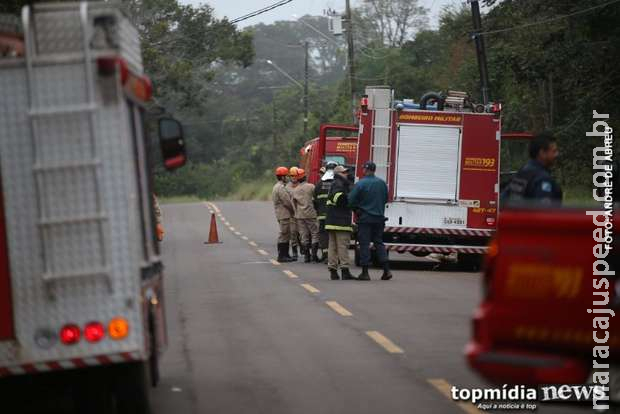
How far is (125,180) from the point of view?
7844mm

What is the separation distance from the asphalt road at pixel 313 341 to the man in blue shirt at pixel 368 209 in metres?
0.53

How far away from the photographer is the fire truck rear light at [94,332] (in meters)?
7.84

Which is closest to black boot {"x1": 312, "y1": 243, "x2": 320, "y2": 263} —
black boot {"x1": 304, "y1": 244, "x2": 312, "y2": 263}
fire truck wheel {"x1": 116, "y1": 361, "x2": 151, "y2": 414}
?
black boot {"x1": 304, "y1": 244, "x2": 312, "y2": 263}

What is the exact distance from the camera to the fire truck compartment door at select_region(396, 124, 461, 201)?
2409 centimetres

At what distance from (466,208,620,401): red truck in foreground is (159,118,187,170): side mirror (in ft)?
12.6

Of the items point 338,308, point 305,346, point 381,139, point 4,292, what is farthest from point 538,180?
point 381,139

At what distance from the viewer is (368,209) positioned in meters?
21.4

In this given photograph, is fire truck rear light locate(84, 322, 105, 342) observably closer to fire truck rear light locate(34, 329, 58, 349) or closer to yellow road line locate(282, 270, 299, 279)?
fire truck rear light locate(34, 329, 58, 349)

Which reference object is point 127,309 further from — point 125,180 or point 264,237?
point 264,237

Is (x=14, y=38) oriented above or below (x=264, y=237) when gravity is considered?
above

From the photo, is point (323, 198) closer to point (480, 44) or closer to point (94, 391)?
point (480, 44)

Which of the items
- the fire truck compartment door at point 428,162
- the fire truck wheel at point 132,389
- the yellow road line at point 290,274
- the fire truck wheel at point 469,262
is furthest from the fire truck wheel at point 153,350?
the fire truck wheel at point 469,262

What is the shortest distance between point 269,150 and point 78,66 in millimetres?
90294

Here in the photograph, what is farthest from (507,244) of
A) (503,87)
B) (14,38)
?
(503,87)
